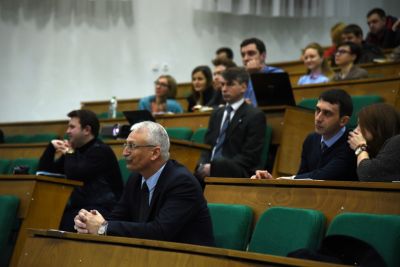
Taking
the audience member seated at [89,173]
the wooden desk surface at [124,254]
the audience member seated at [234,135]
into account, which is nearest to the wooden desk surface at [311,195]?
the wooden desk surface at [124,254]

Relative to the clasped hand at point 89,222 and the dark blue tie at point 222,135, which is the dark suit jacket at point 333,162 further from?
the clasped hand at point 89,222

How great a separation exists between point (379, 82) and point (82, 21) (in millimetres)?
3968

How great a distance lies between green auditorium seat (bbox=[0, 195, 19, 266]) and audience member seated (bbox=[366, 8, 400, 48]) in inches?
149

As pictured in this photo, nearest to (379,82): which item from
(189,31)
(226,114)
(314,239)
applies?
(226,114)

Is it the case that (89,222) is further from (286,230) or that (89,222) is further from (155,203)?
(286,230)

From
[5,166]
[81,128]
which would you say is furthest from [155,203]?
[5,166]

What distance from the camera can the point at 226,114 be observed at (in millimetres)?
4359

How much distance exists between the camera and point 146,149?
2.89 m

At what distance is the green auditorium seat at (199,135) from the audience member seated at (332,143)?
1.30 m

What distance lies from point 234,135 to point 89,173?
0.85m

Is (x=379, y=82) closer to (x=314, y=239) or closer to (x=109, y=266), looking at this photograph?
(x=314, y=239)

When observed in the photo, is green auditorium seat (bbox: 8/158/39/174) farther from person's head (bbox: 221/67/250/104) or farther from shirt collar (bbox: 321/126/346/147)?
shirt collar (bbox: 321/126/346/147)

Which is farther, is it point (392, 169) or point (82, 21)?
point (82, 21)

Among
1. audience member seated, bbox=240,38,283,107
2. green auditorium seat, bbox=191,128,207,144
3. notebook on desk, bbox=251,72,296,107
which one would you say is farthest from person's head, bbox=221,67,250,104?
audience member seated, bbox=240,38,283,107
